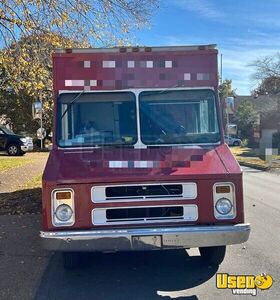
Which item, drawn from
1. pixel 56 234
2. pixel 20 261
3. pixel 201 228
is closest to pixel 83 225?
pixel 56 234

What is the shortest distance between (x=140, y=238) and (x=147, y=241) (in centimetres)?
9

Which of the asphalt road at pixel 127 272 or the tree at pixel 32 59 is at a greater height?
the tree at pixel 32 59

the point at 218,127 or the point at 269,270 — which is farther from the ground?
the point at 218,127

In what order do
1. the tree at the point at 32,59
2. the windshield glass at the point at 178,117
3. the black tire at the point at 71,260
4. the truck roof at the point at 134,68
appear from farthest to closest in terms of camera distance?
the tree at the point at 32,59
the truck roof at the point at 134,68
the windshield glass at the point at 178,117
the black tire at the point at 71,260

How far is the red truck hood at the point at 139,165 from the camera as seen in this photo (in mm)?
5176

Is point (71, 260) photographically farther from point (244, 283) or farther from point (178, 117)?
point (178, 117)

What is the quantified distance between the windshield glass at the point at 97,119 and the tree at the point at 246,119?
50.8 m

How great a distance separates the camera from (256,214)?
9961mm

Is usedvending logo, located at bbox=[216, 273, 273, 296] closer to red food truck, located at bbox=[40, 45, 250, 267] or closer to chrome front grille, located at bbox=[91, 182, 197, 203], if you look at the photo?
red food truck, located at bbox=[40, 45, 250, 267]

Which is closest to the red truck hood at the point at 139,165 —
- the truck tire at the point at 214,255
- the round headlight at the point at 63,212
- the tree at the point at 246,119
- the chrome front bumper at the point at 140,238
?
the round headlight at the point at 63,212

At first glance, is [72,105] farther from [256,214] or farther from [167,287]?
[256,214]

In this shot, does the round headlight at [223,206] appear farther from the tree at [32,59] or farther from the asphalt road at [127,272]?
the tree at [32,59]

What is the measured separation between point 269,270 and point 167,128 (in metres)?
2.22

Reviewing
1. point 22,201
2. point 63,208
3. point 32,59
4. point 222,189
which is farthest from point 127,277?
point 32,59
